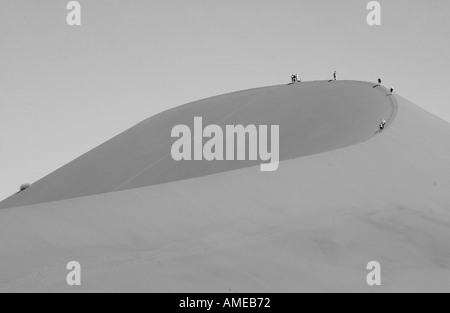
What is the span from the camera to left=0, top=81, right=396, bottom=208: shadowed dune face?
3197cm

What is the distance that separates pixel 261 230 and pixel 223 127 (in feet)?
72.6

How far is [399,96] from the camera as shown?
127 ft

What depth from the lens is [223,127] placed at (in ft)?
132

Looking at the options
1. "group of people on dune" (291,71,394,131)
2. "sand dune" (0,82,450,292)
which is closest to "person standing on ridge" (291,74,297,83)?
"group of people on dune" (291,71,394,131)

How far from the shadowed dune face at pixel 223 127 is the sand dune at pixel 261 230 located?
3.61 m

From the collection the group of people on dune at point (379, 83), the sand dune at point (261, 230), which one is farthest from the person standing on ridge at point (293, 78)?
the sand dune at point (261, 230)

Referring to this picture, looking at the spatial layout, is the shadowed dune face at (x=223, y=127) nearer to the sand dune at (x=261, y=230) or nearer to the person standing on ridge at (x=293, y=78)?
the person standing on ridge at (x=293, y=78)

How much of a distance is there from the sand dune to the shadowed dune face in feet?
11.9

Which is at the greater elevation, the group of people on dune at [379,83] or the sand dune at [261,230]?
the group of people on dune at [379,83]

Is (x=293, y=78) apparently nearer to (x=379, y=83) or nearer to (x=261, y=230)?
(x=379, y=83)

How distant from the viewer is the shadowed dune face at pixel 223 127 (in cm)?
3197

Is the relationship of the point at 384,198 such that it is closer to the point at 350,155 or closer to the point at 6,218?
the point at 350,155

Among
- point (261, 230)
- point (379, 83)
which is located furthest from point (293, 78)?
point (261, 230)

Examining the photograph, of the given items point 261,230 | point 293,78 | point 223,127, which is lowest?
point 261,230
